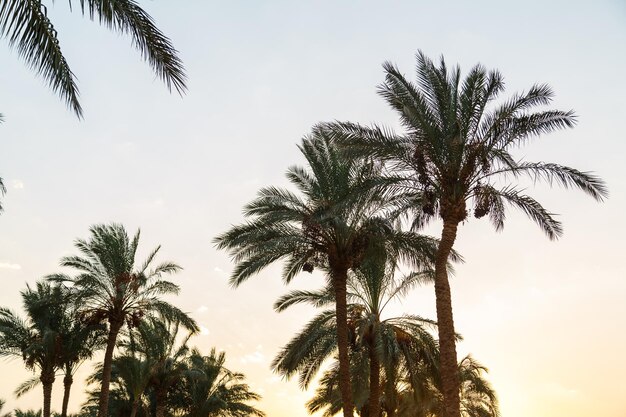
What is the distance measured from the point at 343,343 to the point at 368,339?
9.79 feet

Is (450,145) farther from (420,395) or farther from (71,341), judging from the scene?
(71,341)

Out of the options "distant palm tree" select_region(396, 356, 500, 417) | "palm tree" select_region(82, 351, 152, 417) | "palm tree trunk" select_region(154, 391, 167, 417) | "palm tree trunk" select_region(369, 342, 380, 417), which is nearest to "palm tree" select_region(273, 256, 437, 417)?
"palm tree trunk" select_region(369, 342, 380, 417)

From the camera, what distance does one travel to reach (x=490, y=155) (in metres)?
15.8

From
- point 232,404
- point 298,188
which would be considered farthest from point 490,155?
point 232,404

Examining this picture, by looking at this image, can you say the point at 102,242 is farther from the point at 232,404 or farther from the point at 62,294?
the point at 232,404

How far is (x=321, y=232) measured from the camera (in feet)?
64.7

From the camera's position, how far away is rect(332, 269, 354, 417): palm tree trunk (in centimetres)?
1903

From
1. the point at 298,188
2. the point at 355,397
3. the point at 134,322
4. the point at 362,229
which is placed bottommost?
the point at 355,397

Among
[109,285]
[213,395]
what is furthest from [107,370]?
[213,395]

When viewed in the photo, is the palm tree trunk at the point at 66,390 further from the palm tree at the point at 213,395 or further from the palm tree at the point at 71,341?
the palm tree at the point at 213,395

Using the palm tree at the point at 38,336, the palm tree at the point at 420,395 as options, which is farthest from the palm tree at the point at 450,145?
the palm tree at the point at 38,336

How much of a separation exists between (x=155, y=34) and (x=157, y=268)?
744 inches

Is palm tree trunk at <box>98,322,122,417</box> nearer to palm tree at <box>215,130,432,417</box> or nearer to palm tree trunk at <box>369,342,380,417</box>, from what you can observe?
palm tree at <box>215,130,432,417</box>

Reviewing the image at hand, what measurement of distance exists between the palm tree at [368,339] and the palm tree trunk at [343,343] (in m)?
1.40
